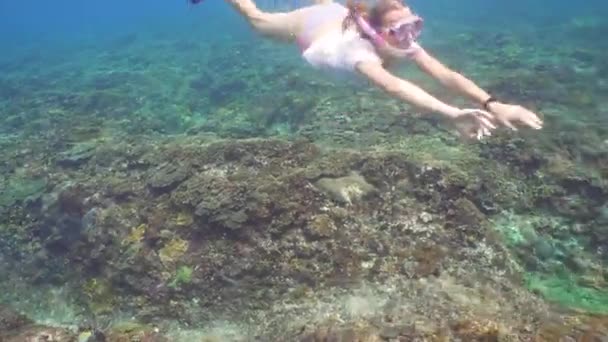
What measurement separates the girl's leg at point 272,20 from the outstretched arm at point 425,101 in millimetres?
1429

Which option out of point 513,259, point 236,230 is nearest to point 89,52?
point 236,230

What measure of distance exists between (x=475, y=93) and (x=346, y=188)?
2.97m

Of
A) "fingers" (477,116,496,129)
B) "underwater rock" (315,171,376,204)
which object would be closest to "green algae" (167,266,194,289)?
"underwater rock" (315,171,376,204)

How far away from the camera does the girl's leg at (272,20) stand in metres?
5.48

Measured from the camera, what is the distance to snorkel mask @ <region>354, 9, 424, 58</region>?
4.47 meters

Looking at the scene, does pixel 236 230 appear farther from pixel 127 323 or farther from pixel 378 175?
pixel 378 175

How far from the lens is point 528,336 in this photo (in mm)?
4406

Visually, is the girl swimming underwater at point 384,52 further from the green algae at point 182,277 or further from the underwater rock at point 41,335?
the underwater rock at point 41,335

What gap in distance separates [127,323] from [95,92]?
1149 cm

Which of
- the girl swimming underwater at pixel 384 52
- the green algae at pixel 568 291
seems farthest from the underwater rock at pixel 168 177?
the green algae at pixel 568 291

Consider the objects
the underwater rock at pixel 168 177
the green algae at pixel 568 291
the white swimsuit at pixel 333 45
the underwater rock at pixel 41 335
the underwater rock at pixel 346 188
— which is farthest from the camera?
the underwater rock at pixel 168 177

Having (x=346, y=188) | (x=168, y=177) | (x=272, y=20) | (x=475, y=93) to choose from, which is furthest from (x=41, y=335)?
(x=475, y=93)

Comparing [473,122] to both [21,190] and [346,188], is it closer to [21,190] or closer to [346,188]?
[346,188]

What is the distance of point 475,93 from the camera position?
420cm
